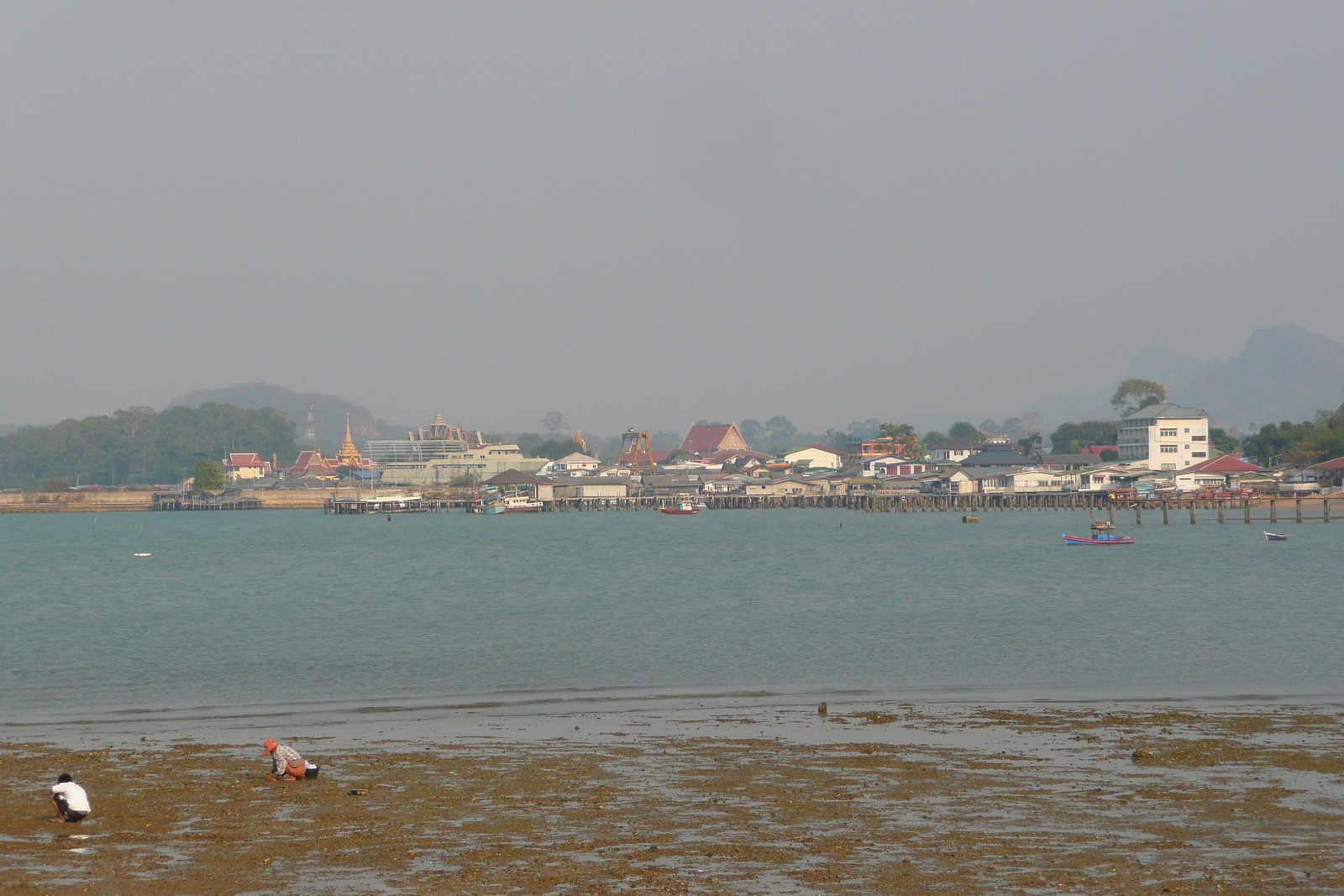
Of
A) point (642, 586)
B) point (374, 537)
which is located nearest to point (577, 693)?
point (642, 586)

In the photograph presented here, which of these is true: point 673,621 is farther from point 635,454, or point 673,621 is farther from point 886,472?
point 635,454

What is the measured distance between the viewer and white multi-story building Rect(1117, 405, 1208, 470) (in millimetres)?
120438

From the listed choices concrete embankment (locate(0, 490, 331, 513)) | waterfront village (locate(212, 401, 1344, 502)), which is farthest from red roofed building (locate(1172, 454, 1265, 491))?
concrete embankment (locate(0, 490, 331, 513))

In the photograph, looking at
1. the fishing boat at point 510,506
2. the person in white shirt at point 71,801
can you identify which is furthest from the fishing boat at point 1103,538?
the fishing boat at point 510,506

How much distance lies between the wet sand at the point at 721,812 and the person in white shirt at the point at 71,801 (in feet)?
0.49

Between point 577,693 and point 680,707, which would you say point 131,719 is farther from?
point 680,707

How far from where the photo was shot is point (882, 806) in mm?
13117

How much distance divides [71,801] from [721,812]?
6591 mm

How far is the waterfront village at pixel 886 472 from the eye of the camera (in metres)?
112

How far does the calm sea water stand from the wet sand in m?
4.90

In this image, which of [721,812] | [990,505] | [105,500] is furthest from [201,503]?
[721,812]

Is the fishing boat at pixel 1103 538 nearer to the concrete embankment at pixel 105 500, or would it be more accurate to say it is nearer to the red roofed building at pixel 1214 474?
the red roofed building at pixel 1214 474

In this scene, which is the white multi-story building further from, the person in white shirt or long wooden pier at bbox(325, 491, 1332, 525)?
the person in white shirt

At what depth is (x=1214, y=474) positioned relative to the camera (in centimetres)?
11125
